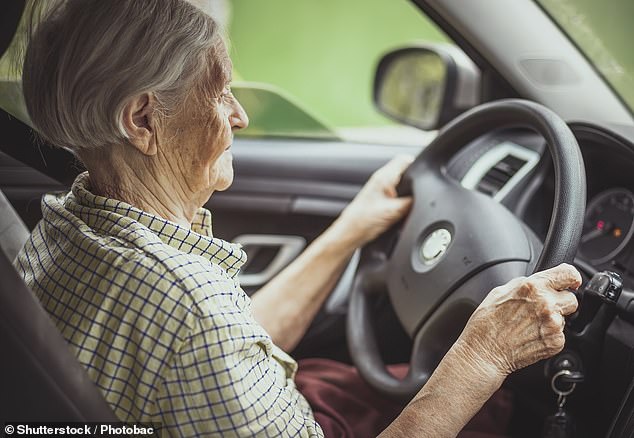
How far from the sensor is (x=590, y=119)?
1762 mm

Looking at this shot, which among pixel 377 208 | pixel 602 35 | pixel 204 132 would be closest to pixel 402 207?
pixel 377 208

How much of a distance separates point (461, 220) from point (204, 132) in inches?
20.9

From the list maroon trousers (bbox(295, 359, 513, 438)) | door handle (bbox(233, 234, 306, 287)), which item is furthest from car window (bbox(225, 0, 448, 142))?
maroon trousers (bbox(295, 359, 513, 438))

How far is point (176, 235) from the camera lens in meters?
1.21

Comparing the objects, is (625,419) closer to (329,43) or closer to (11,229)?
(11,229)

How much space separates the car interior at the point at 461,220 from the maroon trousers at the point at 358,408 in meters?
0.05

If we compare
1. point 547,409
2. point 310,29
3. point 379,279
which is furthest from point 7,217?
point 310,29

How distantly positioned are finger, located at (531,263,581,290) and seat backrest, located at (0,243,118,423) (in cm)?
62

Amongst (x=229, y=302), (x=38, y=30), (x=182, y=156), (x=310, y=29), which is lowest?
(x=310, y=29)

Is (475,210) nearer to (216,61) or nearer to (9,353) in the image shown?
(216,61)

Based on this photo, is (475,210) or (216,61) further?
(475,210)

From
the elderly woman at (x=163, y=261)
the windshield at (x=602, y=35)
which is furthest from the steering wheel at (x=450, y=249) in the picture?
the windshield at (x=602, y=35)

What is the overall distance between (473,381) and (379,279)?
2.01 feet

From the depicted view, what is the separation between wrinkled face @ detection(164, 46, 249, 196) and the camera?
1258mm
